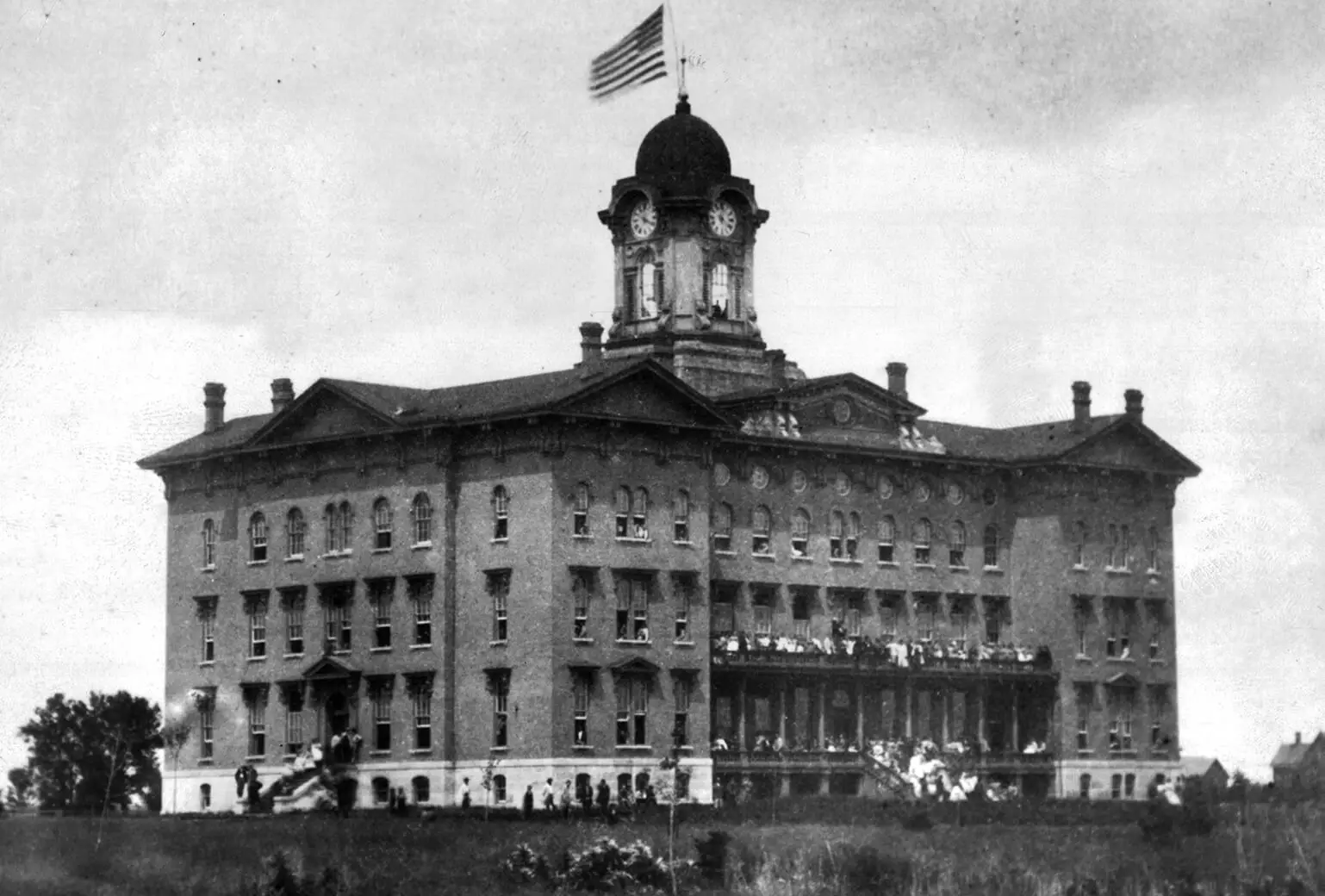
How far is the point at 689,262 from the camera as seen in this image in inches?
4230

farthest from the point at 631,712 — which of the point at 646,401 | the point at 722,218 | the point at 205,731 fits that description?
the point at 722,218

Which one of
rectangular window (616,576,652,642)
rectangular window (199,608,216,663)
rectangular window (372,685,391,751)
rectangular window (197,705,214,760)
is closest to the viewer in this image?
rectangular window (616,576,652,642)

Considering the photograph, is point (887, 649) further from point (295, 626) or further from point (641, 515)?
point (295, 626)

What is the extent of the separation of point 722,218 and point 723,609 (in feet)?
43.7

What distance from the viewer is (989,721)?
109 metres

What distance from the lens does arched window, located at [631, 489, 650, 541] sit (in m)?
97.8

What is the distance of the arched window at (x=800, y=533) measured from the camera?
344 ft

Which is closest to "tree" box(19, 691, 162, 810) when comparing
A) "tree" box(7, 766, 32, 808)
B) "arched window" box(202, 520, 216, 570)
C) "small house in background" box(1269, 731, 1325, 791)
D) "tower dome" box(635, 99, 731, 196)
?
"tree" box(7, 766, 32, 808)

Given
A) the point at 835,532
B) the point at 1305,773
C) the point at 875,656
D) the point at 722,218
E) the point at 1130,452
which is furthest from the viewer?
the point at 1130,452

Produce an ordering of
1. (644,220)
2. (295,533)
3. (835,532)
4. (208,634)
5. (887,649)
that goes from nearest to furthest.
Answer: (295,533) → (208,634) → (887,649) → (835,532) → (644,220)

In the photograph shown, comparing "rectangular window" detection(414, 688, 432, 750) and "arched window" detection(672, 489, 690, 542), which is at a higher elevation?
"arched window" detection(672, 489, 690, 542)

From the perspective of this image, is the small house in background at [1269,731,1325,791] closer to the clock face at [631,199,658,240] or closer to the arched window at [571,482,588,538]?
the arched window at [571,482,588,538]

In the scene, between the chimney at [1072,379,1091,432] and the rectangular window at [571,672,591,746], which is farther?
the chimney at [1072,379,1091,432]

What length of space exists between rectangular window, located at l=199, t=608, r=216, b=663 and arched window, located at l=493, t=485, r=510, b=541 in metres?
11.4
